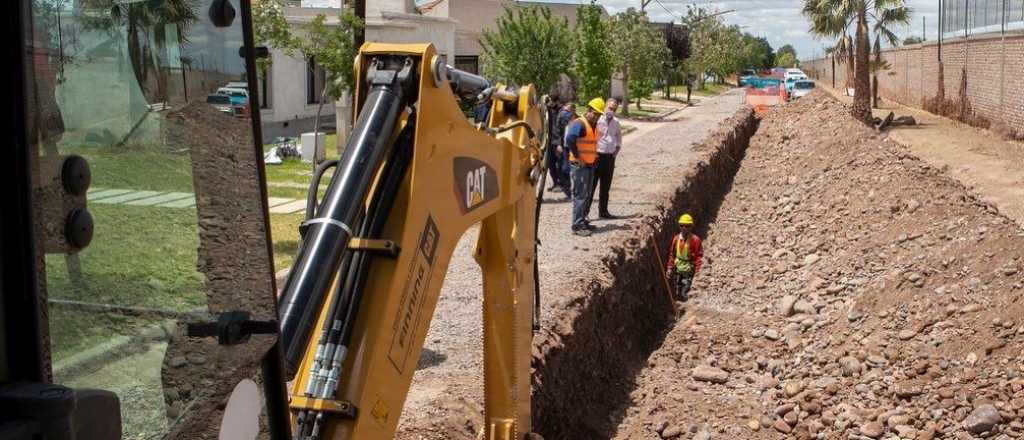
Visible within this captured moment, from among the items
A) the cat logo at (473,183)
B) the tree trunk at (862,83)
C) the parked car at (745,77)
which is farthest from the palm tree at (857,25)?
the parked car at (745,77)

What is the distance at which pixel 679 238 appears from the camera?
13.5 m

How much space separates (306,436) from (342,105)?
67.8 feet

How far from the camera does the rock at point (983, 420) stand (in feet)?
25.2

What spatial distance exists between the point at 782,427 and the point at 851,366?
1.10 m

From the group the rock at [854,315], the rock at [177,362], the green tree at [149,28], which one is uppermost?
the green tree at [149,28]

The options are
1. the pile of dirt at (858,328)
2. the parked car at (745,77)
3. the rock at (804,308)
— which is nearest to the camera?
the pile of dirt at (858,328)

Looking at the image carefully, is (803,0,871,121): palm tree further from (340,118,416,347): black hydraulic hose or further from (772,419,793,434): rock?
(340,118,416,347): black hydraulic hose

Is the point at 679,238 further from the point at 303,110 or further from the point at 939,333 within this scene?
the point at 303,110

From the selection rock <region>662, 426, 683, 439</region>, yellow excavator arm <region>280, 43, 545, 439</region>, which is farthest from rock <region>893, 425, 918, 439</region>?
yellow excavator arm <region>280, 43, 545, 439</region>

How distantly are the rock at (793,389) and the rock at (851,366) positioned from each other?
1.27 feet

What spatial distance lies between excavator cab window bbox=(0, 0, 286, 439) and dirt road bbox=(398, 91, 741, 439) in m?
5.02

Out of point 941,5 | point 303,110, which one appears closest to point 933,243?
point 303,110

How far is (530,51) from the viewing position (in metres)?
32.0

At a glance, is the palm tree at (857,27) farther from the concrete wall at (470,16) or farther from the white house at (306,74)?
the white house at (306,74)
